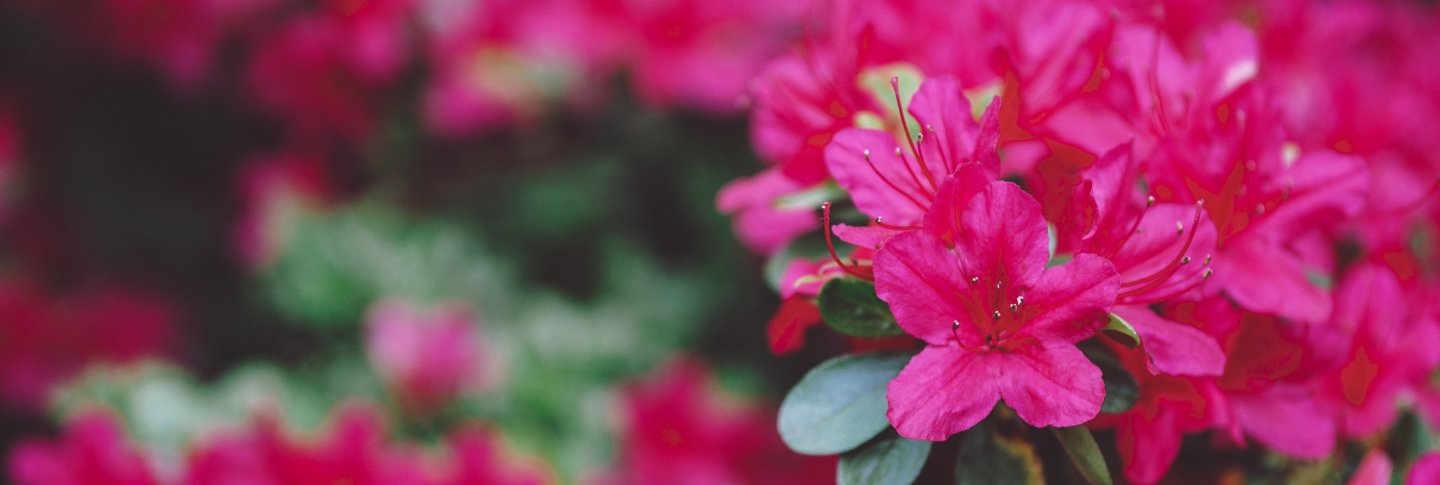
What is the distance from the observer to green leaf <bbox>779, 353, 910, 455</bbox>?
60 centimetres

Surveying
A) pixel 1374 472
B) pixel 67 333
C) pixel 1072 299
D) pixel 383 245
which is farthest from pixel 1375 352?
pixel 67 333

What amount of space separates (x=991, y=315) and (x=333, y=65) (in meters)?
1.18

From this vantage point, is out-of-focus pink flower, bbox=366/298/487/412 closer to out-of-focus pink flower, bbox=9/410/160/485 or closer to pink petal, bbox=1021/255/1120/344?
out-of-focus pink flower, bbox=9/410/160/485

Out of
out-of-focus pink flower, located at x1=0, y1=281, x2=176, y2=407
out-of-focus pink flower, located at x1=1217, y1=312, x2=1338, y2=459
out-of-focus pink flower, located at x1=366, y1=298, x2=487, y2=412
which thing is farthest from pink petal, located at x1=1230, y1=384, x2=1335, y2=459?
out-of-focus pink flower, located at x1=0, y1=281, x2=176, y2=407

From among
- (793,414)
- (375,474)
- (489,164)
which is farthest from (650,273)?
(793,414)

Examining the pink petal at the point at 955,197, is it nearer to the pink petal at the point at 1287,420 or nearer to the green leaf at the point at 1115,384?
the green leaf at the point at 1115,384

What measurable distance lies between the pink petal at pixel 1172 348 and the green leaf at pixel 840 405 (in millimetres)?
131

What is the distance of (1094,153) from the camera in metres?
0.63

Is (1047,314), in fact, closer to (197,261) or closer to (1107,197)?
(1107,197)

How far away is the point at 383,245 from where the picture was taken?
1478 mm

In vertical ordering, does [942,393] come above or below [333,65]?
below

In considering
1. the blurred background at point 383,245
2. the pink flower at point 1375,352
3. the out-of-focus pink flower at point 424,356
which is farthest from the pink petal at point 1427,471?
the out-of-focus pink flower at point 424,356

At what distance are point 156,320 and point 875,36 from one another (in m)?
1.43

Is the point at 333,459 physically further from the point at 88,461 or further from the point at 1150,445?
the point at 1150,445
